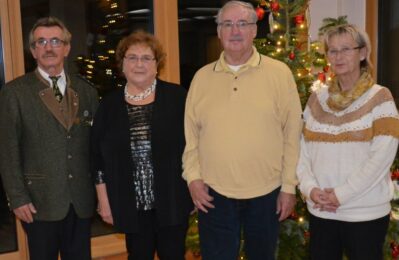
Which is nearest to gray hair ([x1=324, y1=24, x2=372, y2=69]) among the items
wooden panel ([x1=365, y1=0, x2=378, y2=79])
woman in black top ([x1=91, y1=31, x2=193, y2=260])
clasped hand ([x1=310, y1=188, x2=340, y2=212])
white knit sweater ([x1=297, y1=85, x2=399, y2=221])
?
white knit sweater ([x1=297, y1=85, x2=399, y2=221])

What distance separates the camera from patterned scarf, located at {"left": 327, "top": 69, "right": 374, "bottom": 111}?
1.84m

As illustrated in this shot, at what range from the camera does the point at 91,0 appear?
3.45 m

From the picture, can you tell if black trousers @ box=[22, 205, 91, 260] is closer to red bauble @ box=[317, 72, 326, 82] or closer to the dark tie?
the dark tie

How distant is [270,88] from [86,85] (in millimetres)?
914

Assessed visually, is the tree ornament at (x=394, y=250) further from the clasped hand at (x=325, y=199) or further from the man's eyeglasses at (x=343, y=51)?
the man's eyeglasses at (x=343, y=51)

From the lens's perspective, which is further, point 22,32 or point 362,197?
point 22,32

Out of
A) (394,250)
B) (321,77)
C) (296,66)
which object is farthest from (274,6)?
(394,250)

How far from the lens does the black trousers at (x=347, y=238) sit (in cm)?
181

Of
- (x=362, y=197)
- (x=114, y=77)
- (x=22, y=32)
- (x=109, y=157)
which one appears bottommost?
(x=362, y=197)

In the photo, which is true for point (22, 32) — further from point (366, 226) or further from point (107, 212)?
point (366, 226)

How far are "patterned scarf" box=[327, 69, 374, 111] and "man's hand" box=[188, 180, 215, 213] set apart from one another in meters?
0.66

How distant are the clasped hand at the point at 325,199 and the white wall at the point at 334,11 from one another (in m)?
2.39

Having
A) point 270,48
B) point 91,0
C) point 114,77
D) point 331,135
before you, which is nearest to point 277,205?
point 331,135

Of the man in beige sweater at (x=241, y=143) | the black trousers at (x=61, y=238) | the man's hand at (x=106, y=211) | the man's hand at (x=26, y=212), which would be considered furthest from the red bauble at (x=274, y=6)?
the man's hand at (x=26, y=212)
